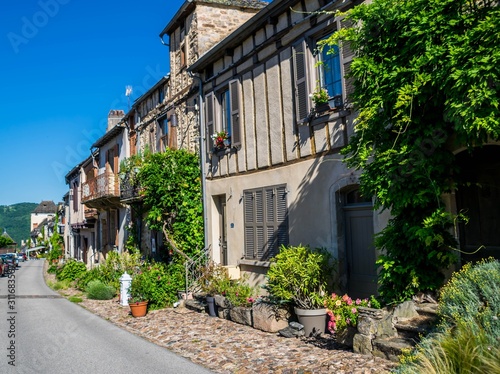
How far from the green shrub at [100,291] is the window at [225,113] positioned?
18.0ft

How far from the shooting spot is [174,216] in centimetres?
1362

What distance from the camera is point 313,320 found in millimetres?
7691

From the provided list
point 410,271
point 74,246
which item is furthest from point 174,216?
point 74,246

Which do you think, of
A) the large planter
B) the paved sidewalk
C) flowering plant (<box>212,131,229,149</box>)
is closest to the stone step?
the paved sidewalk

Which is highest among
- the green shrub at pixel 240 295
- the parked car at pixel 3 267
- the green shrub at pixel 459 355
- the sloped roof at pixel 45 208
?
the sloped roof at pixel 45 208

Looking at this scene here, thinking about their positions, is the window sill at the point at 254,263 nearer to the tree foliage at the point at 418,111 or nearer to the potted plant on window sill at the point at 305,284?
the potted plant on window sill at the point at 305,284

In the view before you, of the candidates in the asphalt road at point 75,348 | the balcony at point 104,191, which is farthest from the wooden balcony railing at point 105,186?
the asphalt road at point 75,348

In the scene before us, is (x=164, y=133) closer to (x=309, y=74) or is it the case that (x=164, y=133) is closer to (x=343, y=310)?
(x=309, y=74)

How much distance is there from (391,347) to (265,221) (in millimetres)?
5155

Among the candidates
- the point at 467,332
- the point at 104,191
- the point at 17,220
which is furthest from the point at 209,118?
the point at 17,220

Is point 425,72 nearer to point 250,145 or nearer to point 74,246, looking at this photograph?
point 250,145

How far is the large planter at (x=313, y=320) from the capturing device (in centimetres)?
765

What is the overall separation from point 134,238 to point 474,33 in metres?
15.5

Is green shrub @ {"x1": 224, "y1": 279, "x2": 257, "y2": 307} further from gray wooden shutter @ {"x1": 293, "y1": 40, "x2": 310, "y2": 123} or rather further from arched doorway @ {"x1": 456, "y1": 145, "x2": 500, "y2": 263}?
arched doorway @ {"x1": 456, "y1": 145, "x2": 500, "y2": 263}
